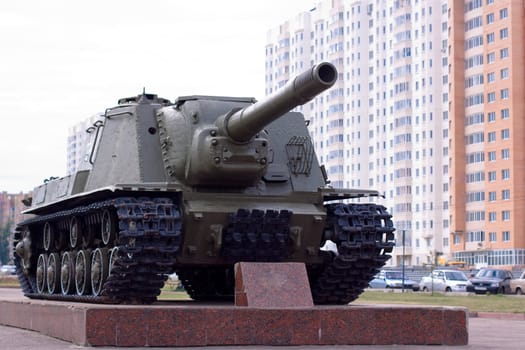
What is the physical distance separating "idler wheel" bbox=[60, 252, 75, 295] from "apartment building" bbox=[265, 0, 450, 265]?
337 ft

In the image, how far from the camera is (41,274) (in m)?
24.2

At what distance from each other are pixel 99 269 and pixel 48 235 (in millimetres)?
4186

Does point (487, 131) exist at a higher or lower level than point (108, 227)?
higher

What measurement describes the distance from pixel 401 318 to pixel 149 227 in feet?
13.8

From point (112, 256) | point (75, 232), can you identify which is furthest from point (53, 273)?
point (112, 256)

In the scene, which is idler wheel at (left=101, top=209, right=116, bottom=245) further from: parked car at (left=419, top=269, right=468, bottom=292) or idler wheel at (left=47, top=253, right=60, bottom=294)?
parked car at (left=419, top=269, right=468, bottom=292)

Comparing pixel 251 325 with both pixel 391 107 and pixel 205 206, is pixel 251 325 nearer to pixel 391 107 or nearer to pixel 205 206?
pixel 205 206

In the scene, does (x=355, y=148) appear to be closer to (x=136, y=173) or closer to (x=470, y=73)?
(x=470, y=73)

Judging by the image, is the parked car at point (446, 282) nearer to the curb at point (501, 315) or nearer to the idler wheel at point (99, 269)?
the curb at point (501, 315)

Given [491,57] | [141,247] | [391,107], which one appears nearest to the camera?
[141,247]

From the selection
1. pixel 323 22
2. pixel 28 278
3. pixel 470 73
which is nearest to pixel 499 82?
pixel 470 73

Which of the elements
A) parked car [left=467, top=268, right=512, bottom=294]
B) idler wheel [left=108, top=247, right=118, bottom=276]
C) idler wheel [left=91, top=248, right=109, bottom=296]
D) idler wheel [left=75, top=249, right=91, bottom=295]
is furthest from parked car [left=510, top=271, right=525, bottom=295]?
idler wheel [left=108, top=247, right=118, bottom=276]

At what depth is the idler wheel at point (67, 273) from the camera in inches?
856

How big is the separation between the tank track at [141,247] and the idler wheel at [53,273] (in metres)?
4.09
